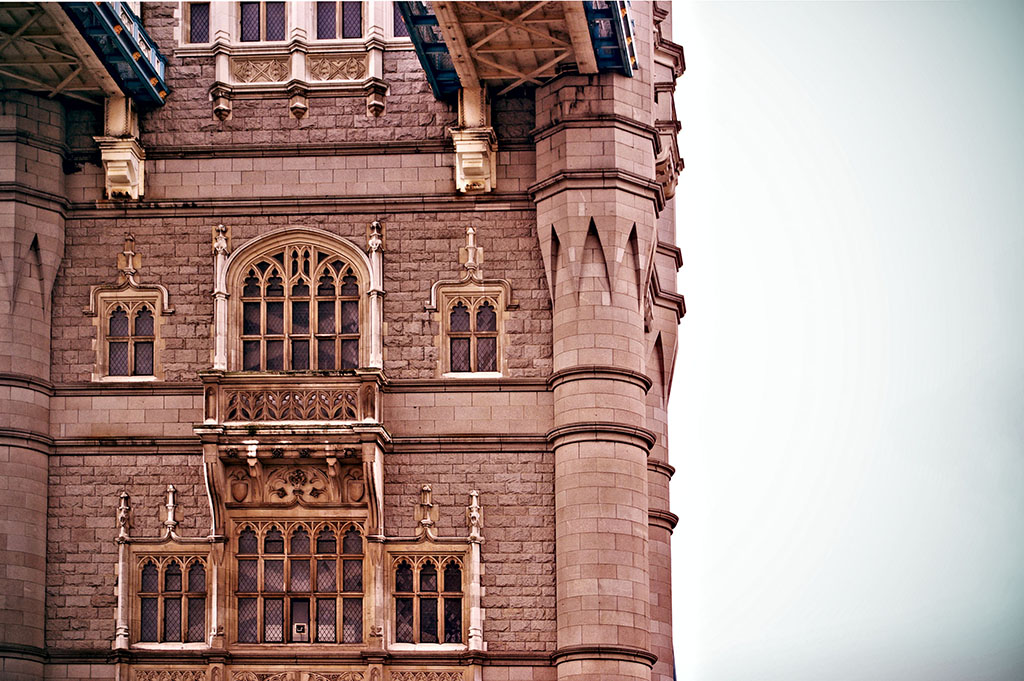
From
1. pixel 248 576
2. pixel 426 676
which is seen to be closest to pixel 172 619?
pixel 248 576

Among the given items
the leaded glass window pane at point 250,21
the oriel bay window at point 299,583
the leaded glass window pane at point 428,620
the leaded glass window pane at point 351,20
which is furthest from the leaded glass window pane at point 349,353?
the leaded glass window pane at point 250,21

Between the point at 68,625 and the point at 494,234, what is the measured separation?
9.60 metres

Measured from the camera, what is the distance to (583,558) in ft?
128

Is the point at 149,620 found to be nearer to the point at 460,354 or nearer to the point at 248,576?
the point at 248,576

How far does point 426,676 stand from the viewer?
39219 mm

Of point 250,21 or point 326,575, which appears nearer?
point 326,575

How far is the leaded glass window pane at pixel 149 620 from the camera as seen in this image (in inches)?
1570

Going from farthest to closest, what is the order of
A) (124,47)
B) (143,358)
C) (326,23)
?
1. (326,23)
2. (143,358)
3. (124,47)

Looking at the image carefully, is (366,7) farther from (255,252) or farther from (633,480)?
(633,480)

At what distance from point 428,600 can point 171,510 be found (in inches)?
178

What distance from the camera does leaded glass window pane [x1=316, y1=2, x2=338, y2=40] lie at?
139 feet

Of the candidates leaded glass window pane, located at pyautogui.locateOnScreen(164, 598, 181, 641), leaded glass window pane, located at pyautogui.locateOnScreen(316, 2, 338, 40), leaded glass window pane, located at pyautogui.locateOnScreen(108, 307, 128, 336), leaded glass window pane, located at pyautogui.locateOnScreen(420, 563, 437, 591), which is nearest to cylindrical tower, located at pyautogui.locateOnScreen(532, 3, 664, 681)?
leaded glass window pane, located at pyautogui.locateOnScreen(420, 563, 437, 591)

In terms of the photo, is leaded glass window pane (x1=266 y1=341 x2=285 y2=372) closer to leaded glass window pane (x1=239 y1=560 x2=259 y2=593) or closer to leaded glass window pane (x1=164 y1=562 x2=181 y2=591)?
leaded glass window pane (x1=239 y1=560 x2=259 y2=593)

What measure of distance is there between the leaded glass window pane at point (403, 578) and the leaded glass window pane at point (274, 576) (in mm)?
1897
